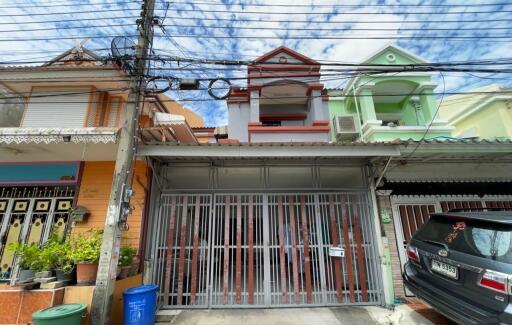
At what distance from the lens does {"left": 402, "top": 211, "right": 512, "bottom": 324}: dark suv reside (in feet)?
8.46

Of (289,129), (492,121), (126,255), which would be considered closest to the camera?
(126,255)

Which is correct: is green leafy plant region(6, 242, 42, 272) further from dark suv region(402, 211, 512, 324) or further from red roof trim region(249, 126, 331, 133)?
dark suv region(402, 211, 512, 324)

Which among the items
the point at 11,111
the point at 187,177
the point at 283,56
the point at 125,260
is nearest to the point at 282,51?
the point at 283,56

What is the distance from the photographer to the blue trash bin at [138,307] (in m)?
3.93

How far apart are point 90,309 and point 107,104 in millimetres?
4564

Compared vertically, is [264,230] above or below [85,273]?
above

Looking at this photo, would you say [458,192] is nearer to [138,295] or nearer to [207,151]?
[207,151]

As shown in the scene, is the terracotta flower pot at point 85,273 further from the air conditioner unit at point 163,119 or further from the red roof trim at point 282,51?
the red roof trim at point 282,51

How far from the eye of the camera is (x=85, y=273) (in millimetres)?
4176

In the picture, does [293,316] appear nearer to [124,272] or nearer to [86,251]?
[124,272]

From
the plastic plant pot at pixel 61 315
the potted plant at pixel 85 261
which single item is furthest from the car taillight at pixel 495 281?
the potted plant at pixel 85 261

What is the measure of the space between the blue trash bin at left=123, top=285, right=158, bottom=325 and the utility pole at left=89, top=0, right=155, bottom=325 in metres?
0.25

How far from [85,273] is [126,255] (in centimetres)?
67

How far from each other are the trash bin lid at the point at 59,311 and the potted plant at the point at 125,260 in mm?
818
